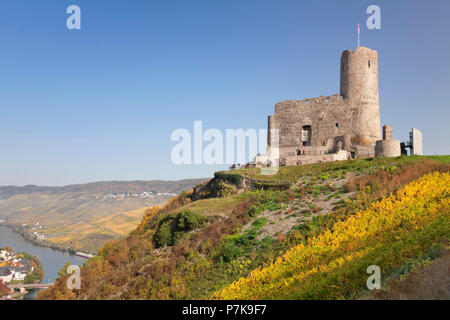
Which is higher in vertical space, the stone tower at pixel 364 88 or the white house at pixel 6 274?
the stone tower at pixel 364 88

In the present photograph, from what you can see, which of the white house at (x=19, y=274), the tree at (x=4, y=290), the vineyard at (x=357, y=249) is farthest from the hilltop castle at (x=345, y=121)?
the white house at (x=19, y=274)

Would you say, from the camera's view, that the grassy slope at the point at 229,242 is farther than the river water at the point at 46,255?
No

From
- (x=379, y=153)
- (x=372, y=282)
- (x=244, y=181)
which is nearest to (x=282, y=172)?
(x=244, y=181)

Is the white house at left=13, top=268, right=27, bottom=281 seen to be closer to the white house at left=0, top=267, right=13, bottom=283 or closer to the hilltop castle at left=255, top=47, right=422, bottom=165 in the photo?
the white house at left=0, top=267, right=13, bottom=283

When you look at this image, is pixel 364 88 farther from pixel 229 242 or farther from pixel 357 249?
pixel 357 249

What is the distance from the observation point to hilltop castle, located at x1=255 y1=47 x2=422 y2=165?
35094 millimetres

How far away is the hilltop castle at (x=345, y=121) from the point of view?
115 ft

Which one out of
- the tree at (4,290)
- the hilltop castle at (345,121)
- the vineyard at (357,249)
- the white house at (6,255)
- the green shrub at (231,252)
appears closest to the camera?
the vineyard at (357,249)

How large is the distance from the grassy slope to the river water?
72358mm

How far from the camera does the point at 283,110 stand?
41250 millimetres

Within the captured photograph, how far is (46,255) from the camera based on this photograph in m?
136

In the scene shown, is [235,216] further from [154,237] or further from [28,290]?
[28,290]

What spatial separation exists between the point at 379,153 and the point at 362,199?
45.7 ft

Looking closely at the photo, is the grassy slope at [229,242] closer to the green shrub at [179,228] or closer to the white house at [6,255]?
the green shrub at [179,228]
